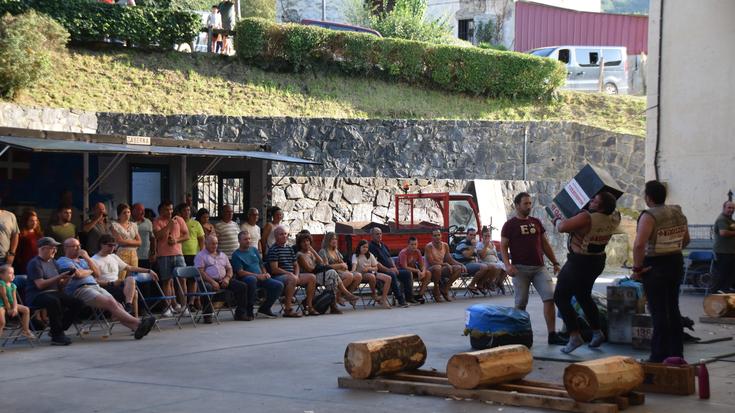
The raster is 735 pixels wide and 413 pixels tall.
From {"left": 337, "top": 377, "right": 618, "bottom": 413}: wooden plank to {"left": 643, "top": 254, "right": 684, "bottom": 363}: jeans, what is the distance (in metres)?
1.60

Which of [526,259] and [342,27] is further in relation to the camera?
[342,27]

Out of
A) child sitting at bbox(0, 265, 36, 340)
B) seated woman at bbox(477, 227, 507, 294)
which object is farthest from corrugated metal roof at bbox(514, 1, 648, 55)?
child sitting at bbox(0, 265, 36, 340)

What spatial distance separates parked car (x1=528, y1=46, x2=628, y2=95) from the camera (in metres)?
38.7

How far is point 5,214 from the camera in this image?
13.4m

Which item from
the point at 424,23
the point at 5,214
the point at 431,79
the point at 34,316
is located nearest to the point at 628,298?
the point at 34,316

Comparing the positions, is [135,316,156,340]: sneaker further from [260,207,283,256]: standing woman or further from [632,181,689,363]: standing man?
[632,181,689,363]: standing man

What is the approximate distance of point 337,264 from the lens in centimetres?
1673

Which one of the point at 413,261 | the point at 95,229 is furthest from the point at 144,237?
the point at 413,261

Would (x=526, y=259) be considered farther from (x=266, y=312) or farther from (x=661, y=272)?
(x=266, y=312)

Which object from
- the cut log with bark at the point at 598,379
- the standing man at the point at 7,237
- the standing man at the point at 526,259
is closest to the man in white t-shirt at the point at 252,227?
the standing man at the point at 7,237

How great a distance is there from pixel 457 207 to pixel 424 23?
16134 millimetres

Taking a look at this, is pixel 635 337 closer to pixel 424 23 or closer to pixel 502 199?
Answer: pixel 502 199

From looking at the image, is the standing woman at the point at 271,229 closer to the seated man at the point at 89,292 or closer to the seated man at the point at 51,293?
the seated man at the point at 89,292

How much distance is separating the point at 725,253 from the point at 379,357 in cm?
921
